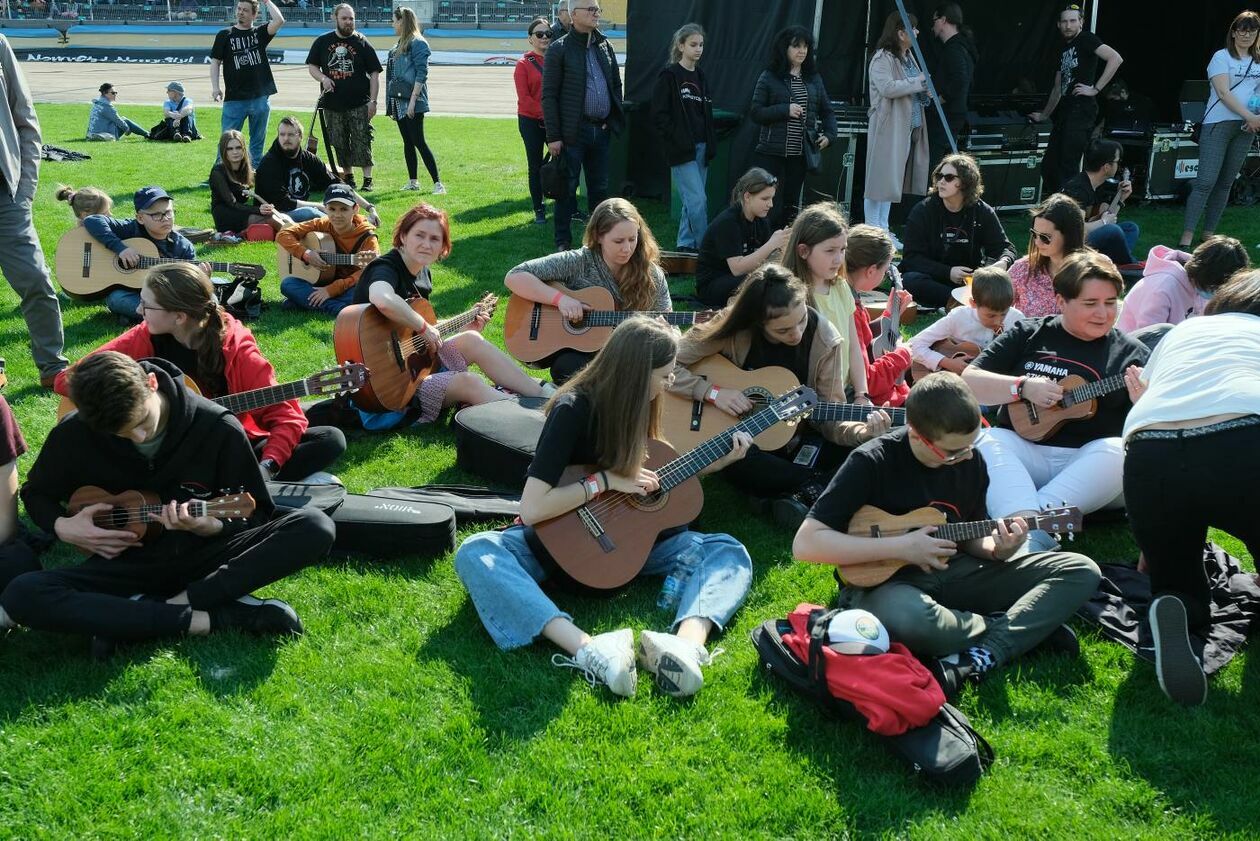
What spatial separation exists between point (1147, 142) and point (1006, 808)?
1157 cm

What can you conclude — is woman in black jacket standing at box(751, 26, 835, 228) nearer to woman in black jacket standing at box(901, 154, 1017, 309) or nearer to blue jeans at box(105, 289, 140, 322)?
woman in black jacket standing at box(901, 154, 1017, 309)

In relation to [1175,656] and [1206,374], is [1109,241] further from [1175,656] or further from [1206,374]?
[1175,656]

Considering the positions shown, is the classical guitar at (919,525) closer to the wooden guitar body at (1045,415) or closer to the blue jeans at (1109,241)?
the wooden guitar body at (1045,415)

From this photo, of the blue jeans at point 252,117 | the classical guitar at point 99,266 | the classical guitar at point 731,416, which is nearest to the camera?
the classical guitar at point 731,416

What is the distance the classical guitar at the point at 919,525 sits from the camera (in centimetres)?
355

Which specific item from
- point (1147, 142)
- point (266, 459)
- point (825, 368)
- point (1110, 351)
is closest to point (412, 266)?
point (266, 459)

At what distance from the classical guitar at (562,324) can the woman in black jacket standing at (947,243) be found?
193cm

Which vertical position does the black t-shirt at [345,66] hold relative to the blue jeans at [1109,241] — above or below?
above

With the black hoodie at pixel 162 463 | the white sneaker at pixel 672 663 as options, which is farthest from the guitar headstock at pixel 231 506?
the white sneaker at pixel 672 663

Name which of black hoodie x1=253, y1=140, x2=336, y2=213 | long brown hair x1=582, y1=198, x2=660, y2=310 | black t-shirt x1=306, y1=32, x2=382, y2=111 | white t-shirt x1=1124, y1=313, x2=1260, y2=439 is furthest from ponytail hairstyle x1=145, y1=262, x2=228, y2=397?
black t-shirt x1=306, y1=32, x2=382, y2=111

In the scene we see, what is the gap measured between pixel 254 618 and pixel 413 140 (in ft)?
30.0

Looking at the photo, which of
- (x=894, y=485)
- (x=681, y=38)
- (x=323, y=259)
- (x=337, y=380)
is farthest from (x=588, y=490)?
(x=681, y=38)

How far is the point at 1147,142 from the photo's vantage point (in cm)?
1245

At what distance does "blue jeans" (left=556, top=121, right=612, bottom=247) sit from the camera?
30.7ft
